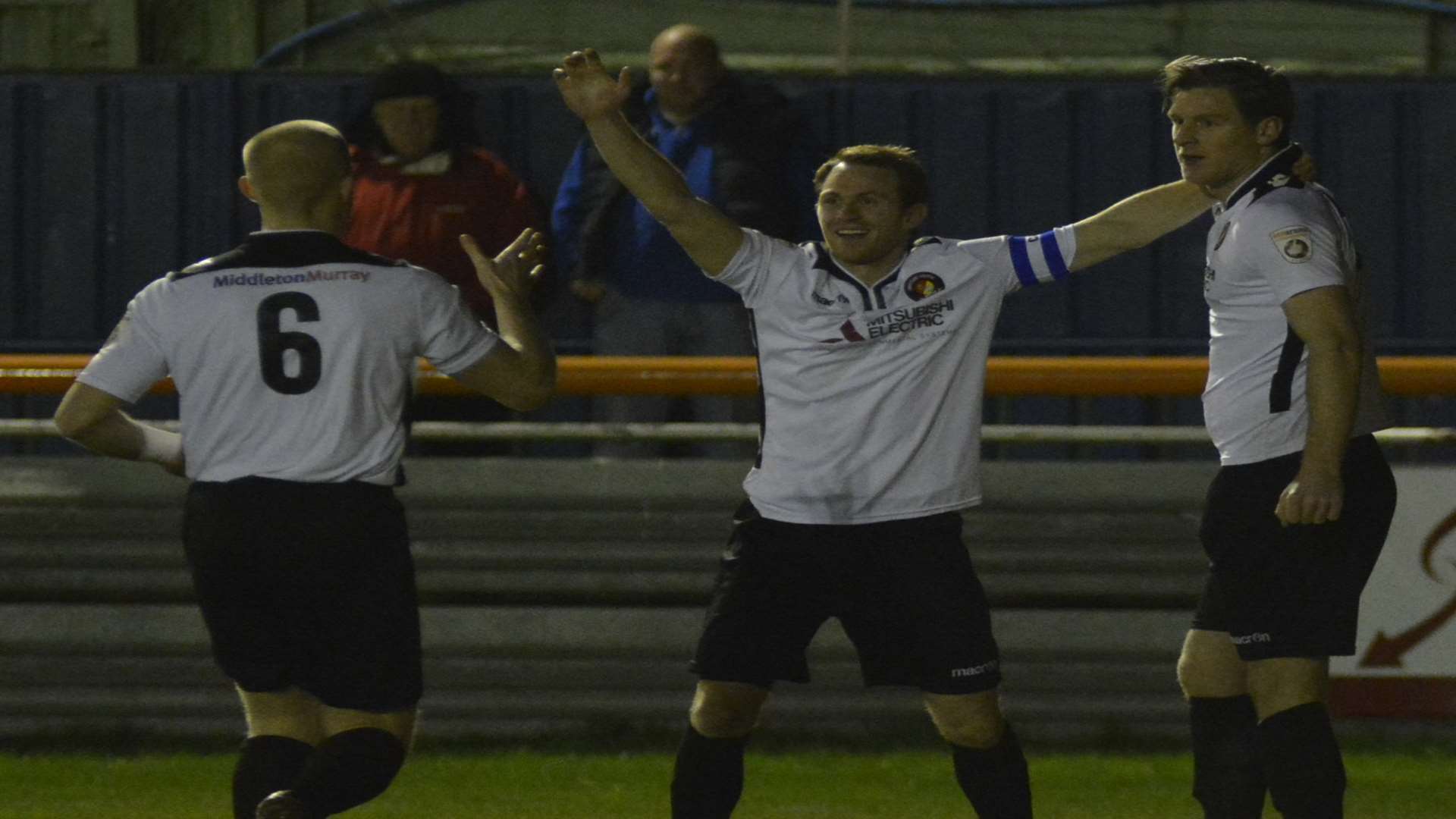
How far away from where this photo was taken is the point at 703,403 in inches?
308

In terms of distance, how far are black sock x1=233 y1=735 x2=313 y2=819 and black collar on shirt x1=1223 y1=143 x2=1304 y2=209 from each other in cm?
212

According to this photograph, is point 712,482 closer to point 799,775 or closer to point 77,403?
point 799,775

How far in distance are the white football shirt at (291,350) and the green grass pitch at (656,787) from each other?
1.72m

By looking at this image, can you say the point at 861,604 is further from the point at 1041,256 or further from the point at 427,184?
the point at 427,184

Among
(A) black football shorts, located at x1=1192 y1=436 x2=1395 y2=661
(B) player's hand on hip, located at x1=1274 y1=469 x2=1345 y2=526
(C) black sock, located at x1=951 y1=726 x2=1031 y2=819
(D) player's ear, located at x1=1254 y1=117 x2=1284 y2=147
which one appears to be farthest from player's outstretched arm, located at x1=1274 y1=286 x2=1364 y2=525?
(C) black sock, located at x1=951 y1=726 x2=1031 y2=819

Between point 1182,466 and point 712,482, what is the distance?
1.30m

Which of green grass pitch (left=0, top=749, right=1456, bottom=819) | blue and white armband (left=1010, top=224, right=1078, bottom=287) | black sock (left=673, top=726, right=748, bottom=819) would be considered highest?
blue and white armband (left=1010, top=224, right=1078, bottom=287)

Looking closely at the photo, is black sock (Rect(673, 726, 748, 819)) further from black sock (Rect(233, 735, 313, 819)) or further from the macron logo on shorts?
black sock (Rect(233, 735, 313, 819))

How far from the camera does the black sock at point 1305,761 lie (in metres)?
5.15

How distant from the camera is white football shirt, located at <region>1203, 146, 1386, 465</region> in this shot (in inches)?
196

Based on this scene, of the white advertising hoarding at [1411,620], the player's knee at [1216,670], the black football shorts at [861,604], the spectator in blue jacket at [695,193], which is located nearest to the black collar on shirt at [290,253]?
the black football shorts at [861,604]

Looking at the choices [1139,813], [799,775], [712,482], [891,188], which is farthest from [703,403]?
[891,188]

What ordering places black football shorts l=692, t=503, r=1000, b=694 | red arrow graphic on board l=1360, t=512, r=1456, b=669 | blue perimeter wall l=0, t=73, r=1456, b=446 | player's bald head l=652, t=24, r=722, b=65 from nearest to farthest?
black football shorts l=692, t=503, r=1000, b=694 → red arrow graphic on board l=1360, t=512, r=1456, b=669 → player's bald head l=652, t=24, r=722, b=65 → blue perimeter wall l=0, t=73, r=1456, b=446

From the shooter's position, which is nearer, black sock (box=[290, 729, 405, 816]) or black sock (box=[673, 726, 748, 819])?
black sock (box=[290, 729, 405, 816])
